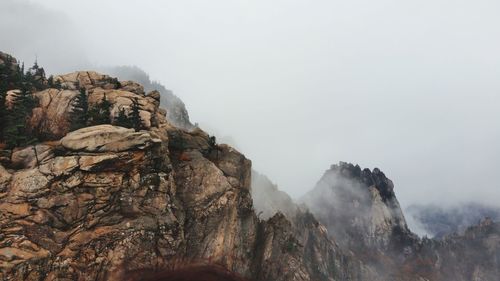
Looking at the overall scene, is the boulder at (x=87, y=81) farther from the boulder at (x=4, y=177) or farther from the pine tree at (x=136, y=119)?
the boulder at (x=4, y=177)

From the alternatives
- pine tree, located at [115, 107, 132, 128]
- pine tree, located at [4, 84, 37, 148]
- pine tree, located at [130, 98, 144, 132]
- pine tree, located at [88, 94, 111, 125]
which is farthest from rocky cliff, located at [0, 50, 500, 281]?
pine tree, located at [115, 107, 132, 128]

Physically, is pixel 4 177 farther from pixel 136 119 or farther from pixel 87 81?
pixel 87 81

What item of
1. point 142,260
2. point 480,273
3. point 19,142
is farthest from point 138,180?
point 480,273

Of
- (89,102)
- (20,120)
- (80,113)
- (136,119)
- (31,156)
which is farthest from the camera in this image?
(89,102)

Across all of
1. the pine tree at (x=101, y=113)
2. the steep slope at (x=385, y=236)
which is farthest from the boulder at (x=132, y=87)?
the steep slope at (x=385, y=236)

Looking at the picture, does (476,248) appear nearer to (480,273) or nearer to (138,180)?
(480,273)

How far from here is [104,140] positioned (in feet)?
150

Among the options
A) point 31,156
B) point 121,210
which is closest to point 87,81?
point 31,156

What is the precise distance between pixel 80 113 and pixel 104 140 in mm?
9726

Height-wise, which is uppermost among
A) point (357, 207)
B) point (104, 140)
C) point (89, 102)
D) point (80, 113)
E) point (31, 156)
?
point (357, 207)

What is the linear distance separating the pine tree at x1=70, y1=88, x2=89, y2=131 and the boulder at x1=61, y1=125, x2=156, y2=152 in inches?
176

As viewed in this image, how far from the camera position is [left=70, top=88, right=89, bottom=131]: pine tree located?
51112 millimetres

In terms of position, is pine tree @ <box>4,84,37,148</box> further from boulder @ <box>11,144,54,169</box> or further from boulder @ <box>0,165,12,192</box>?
boulder @ <box>0,165,12,192</box>

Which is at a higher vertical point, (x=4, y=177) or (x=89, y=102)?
(x=89, y=102)
